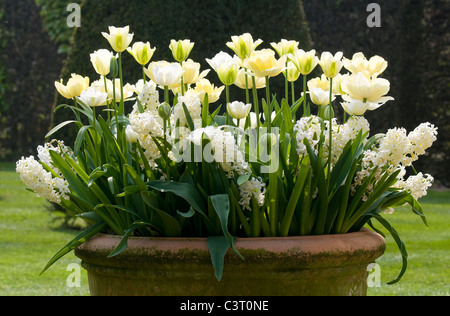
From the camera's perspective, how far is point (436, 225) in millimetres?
6938

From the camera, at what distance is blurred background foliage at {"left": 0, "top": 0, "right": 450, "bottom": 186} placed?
5289mm

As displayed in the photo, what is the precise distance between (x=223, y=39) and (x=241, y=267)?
12.9 ft

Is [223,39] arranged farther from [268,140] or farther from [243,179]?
[243,179]

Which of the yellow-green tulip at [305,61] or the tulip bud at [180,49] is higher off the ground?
the tulip bud at [180,49]

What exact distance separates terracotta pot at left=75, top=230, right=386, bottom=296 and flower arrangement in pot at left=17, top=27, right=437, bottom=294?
15mm

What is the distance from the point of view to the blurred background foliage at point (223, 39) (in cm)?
529

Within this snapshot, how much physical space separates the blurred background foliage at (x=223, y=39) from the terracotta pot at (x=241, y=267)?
3740mm

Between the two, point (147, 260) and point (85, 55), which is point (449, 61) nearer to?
point (85, 55)

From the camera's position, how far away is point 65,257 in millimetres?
5312

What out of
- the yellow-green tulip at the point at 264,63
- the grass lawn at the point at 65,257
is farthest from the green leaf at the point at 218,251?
the grass lawn at the point at 65,257

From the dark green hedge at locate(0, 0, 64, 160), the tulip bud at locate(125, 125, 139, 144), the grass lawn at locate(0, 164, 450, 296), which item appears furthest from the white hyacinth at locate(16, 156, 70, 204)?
the dark green hedge at locate(0, 0, 64, 160)

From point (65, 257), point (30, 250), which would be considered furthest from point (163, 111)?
point (30, 250)
